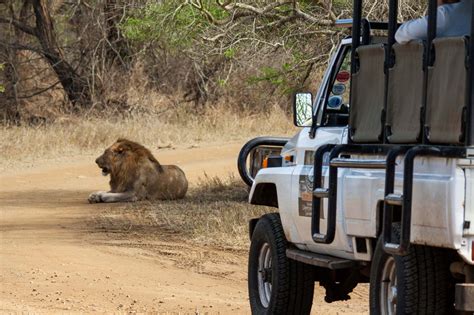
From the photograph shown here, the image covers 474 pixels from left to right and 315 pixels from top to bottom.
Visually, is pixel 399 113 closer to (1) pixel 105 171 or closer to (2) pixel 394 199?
(2) pixel 394 199

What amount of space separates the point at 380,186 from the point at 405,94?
1.70 ft

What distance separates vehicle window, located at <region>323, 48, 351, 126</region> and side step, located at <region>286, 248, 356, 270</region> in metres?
0.91

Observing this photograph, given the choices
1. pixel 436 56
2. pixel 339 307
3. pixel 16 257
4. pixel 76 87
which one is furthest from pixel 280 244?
pixel 76 87

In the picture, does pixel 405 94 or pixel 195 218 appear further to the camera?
pixel 195 218

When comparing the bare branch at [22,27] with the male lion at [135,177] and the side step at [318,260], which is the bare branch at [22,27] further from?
the side step at [318,260]

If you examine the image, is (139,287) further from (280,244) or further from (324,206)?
(324,206)

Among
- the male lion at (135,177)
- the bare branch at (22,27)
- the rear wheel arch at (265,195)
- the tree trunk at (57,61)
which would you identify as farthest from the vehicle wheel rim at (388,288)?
the bare branch at (22,27)

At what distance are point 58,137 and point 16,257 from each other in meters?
12.8

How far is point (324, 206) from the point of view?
7270mm

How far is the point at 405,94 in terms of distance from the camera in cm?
647

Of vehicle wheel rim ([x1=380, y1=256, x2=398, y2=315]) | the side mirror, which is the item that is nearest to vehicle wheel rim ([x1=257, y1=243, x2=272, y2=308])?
the side mirror

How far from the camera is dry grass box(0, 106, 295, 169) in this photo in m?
23.2

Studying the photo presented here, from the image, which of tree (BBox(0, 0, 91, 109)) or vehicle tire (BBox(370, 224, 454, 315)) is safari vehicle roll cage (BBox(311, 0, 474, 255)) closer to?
vehicle tire (BBox(370, 224, 454, 315))

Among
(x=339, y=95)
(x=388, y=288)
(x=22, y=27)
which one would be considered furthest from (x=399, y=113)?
(x=22, y=27)
